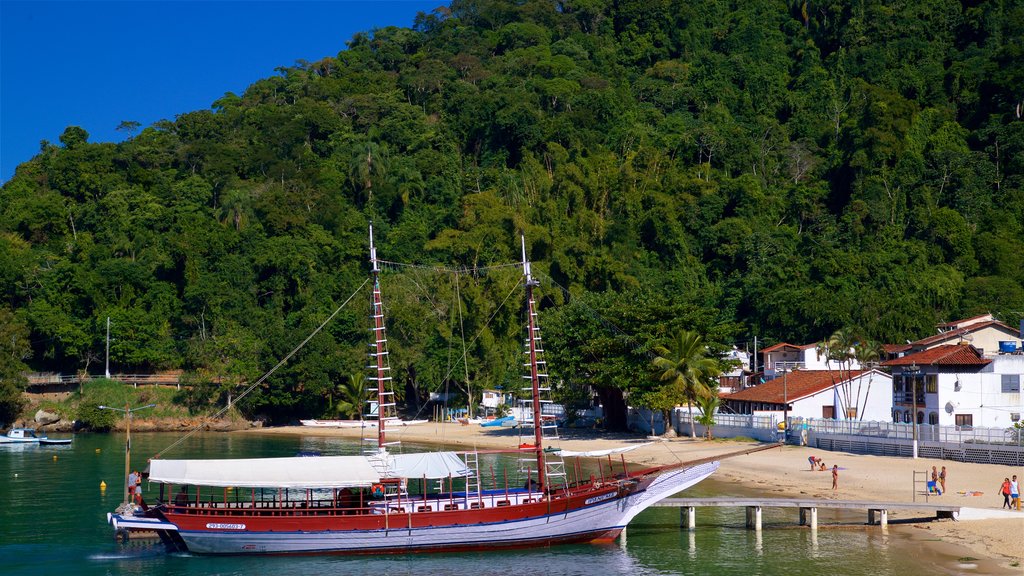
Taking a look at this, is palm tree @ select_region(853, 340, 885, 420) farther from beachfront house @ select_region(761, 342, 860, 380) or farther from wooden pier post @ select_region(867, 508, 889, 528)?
wooden pier post @ select_region(867, 508, 889, 528)

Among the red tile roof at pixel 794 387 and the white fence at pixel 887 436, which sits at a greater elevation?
the red tile roof at pixel 794 387

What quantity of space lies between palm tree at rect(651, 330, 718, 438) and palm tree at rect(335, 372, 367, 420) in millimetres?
38033

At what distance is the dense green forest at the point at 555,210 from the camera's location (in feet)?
331

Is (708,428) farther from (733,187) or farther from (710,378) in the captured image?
(733,187)

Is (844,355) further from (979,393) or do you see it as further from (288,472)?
(288,472)

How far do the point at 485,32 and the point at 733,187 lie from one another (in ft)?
277

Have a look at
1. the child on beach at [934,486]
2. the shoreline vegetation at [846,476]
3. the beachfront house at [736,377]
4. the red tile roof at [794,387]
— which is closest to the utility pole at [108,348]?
the shoreline vegetation at [846,476]

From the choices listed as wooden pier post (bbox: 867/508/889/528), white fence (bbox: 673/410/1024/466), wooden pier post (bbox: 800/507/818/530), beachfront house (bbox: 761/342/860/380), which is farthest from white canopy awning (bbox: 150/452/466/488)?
beachfront house (bbox: 761/342/860/380)

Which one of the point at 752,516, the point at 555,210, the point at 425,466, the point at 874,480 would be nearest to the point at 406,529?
the point at 425,466

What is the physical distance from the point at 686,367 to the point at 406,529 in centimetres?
3429

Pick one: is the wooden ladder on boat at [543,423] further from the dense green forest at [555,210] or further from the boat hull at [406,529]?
the boat hull at [406,529]

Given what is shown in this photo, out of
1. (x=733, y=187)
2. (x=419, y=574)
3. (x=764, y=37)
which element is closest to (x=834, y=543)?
(x=419, y=574)

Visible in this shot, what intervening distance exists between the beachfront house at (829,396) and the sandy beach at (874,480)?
25.5ft

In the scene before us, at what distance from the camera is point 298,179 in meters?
137
